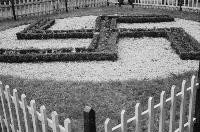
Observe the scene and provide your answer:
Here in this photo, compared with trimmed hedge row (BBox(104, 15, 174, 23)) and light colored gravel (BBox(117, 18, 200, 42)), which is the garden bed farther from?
light colored gravel (BBox(117, 18, 200, 42))

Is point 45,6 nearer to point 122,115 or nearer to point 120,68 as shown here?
point 120,68

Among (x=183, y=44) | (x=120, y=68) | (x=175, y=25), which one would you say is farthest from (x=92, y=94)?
(x=175, y=25)

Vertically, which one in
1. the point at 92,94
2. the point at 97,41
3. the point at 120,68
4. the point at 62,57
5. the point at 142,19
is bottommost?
the point at 92,94

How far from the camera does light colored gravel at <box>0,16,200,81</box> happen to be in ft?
25.5

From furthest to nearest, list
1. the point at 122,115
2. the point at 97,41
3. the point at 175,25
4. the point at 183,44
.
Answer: the point at 175,25 → the point at 97,41 → the point at 183,44 → the point at 122,115

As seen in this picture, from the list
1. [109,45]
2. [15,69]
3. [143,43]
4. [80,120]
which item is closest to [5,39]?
[15,69]

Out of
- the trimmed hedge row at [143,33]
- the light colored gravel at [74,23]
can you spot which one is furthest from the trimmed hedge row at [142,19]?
the trimmed hedge row at [143,33]

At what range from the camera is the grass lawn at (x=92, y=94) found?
18.9ft

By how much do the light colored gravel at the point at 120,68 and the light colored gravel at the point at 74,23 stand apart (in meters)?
4.31

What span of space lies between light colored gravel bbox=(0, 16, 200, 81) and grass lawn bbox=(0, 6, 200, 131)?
418 millimetres

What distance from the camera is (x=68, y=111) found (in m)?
5.84

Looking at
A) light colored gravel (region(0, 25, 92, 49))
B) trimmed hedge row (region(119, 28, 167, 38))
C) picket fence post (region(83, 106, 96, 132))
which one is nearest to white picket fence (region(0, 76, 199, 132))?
picket fence post (region(83, 106, 96, 132))

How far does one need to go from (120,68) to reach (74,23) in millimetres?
6815

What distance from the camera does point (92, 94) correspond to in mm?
6555
